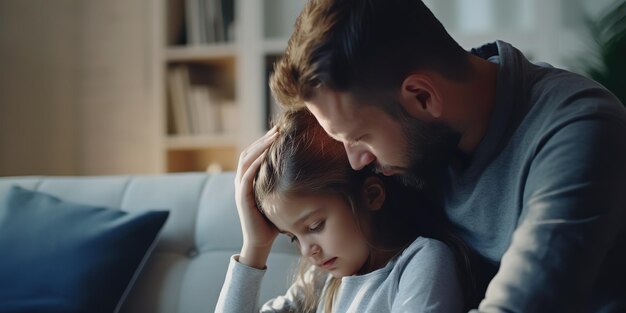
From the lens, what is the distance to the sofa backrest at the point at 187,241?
1.60 meters

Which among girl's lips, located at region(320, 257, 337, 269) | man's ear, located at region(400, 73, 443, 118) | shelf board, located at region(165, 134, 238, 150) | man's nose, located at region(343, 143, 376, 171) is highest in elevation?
man's ear, located at region(400, 73, 443, 118)

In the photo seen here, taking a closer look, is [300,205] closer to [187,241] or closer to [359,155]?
[359,155]

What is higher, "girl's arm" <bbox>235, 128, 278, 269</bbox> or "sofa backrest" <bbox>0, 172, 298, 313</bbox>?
"girl's arm" <bbox>235, 128, 278, 269</bbox>

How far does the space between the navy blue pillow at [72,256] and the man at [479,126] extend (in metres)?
0.63

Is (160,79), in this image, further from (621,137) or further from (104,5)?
(621,137)

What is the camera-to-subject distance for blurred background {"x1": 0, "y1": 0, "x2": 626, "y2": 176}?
2.71 m

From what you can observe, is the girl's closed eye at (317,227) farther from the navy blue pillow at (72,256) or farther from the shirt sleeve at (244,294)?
the navy blue pillow at (72,256)

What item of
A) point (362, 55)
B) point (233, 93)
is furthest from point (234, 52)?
point (362, 55)

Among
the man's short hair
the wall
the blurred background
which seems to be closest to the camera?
the man's short hair

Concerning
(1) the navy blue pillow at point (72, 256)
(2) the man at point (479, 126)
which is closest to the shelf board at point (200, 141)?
(1) the navy blue pillow at point (72, 256)

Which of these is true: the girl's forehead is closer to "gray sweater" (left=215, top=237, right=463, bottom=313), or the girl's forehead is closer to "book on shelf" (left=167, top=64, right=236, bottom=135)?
"gray sweater" (left=215, top=237, right=463, bottom=313)

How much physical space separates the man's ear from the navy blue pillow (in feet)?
2.58

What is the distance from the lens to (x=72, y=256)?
1638 mm

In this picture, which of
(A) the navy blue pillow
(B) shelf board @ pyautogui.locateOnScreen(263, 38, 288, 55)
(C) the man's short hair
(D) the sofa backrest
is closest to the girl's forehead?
(C) the man's short hair
